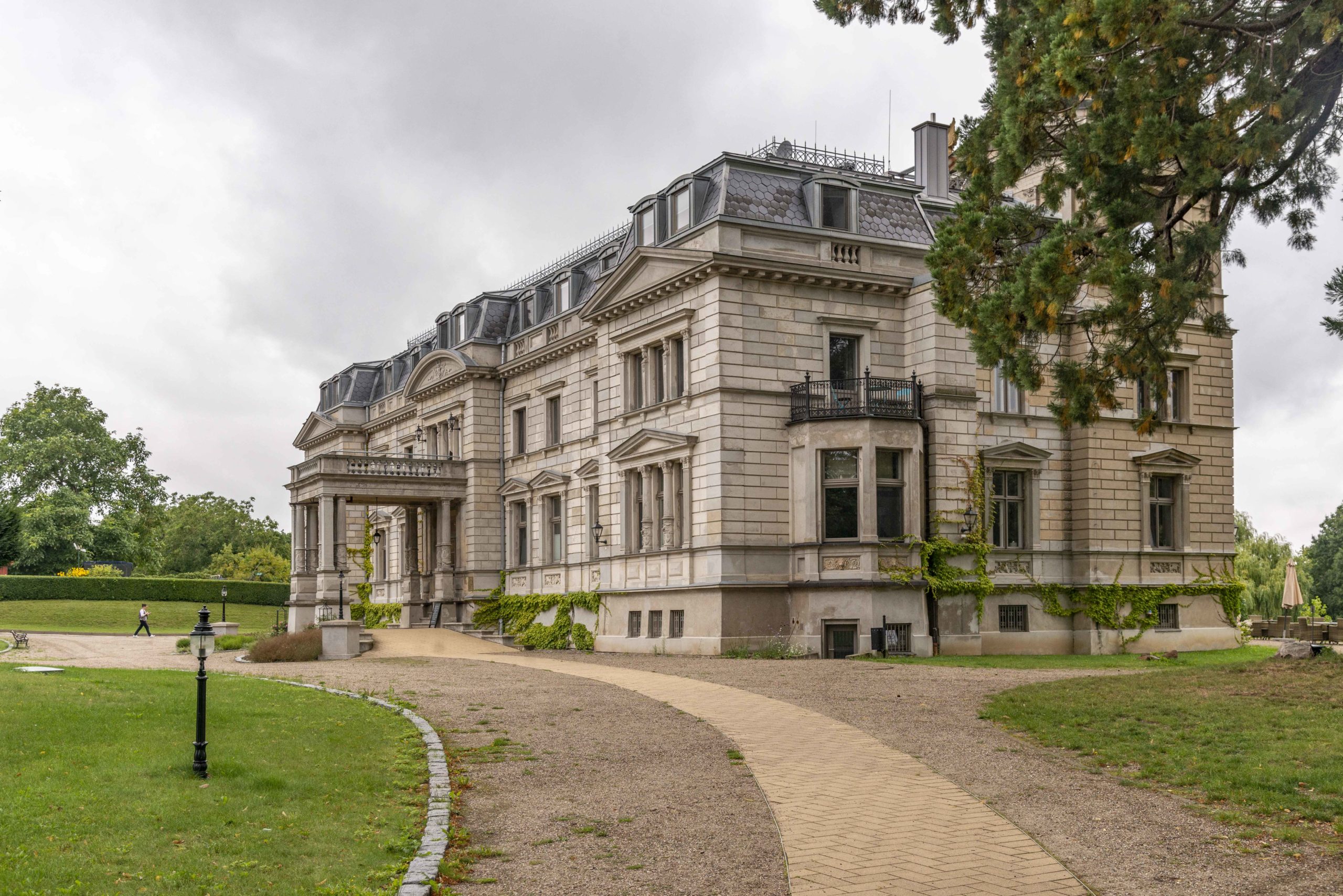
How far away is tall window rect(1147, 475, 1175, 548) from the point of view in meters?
35.5

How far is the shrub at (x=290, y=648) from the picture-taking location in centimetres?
3117

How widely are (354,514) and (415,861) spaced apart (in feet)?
166

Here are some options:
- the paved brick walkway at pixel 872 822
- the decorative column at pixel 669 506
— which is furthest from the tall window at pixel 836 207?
the paved brick walkway at pixel 872 822

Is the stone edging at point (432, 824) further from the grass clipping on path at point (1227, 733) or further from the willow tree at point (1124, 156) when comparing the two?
the willow tree at point (1124, 156)

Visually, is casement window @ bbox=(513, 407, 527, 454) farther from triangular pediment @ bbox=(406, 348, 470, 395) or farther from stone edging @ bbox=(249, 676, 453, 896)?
stone edging @ bbox=(249, 676, 453, 896)

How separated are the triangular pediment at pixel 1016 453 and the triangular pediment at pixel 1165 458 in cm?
271

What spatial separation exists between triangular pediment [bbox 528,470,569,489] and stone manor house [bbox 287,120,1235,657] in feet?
0.59

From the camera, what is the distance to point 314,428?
62094mm

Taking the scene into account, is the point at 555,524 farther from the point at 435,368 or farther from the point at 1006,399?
the point at 1006,399

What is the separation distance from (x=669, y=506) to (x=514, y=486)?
1244 cm

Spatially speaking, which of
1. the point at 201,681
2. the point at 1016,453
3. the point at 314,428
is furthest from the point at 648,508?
the point at 314,428

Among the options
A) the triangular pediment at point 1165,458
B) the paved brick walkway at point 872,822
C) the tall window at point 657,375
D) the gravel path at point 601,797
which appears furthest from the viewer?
the triangular pediment at point 1165,458

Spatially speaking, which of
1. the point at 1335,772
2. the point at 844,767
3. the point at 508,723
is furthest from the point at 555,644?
the point at 1335,772

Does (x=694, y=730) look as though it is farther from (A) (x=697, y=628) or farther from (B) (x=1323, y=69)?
(A) (x=697, y=628)
